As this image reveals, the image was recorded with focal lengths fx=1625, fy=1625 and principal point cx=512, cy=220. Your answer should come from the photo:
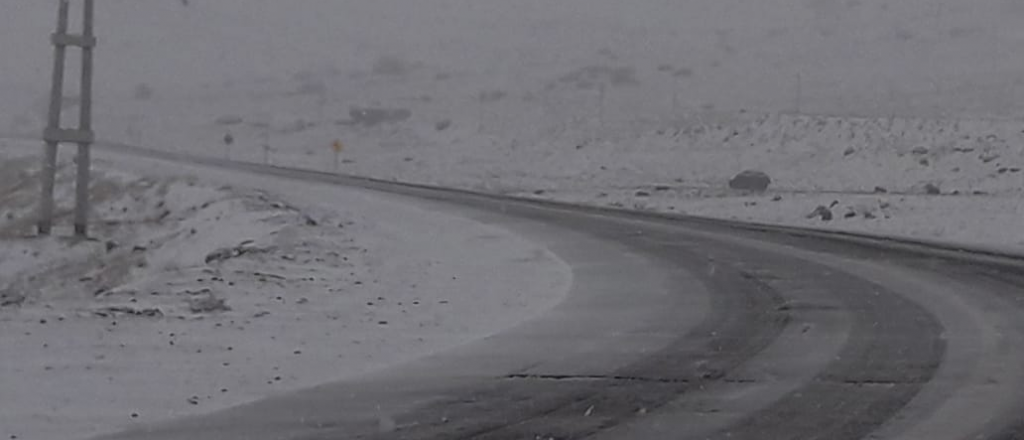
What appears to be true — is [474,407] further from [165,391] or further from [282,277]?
[282,277]

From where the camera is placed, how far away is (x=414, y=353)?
11.9 metres

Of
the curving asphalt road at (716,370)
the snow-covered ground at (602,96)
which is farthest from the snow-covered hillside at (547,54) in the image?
the curving asphalt road at (716,370)

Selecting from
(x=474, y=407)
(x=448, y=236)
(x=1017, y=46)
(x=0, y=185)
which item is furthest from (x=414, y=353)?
(x=1017, y=46)

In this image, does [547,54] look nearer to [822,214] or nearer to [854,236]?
[822,214]

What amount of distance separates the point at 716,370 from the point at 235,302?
4.99m

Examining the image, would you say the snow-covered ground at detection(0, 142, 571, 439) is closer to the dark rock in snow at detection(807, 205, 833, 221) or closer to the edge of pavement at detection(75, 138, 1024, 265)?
the edge of pavement at detection(75, 138, 1024, 265)

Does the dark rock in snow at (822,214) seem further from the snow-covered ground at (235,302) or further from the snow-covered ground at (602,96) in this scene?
the snow-covered ground at (235,302)

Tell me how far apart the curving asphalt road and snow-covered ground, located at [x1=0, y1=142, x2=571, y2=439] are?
55 cm

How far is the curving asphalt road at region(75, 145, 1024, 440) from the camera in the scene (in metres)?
9.04

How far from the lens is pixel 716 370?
11.1 meters

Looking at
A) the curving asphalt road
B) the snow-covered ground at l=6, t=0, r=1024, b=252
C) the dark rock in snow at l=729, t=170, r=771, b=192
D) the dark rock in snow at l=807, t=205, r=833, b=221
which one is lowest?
the curving asphalt road

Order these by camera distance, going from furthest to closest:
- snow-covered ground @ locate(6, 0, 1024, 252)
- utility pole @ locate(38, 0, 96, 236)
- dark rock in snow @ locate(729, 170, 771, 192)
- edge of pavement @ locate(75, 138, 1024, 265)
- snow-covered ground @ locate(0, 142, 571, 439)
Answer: snow-covered ground @ locate(6, 0, 1024, 252) → dark rock in snow @ locate(729, 170, 771, 192) → utility pole @ locate(38, 0, 96, 236) → edge of pavement @ locate(75, 138, 1024, 265) → snow-covered ground @ locate(0, 142, 571, 439)

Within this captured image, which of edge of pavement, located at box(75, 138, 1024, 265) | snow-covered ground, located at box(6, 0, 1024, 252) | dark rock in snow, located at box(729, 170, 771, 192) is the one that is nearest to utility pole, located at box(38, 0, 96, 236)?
edge of pavement, located at box(75, 138, 1024, 265)

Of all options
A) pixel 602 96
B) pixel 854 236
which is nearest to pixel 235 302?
pixel 854 236
